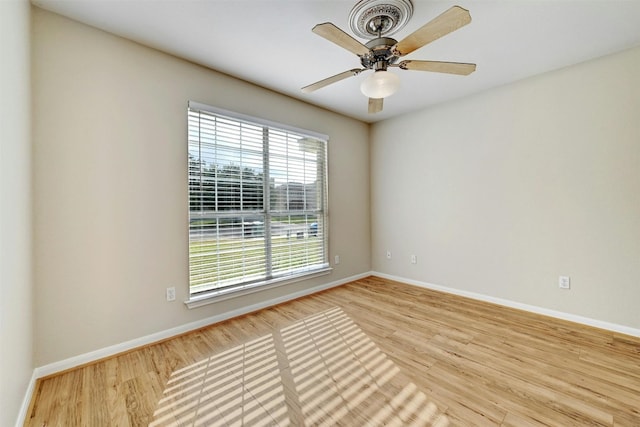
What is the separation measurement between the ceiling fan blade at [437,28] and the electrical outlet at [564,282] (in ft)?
8.88

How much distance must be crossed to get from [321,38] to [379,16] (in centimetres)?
55

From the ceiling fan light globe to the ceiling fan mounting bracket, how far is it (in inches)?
15.3

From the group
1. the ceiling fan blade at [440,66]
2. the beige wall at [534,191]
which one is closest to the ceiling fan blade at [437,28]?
the ceiling fan blade at [440,66]

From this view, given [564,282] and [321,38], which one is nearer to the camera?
[321,38]

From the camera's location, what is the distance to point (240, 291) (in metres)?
2.87

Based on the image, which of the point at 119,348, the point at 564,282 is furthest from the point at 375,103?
the point at 119,348

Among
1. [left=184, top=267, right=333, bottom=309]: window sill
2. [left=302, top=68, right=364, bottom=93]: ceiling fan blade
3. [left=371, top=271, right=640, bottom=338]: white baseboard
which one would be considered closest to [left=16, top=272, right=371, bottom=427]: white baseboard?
[left=184, top=267, right=333, bottom=309]: window sill

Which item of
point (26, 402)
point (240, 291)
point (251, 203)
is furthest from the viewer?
point (251, 203)

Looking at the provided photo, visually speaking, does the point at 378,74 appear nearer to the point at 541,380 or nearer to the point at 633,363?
the point at 541,380

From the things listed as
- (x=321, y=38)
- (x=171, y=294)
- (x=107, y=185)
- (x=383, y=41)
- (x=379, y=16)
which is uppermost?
(x=321, y=38)

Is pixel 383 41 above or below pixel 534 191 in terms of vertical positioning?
above

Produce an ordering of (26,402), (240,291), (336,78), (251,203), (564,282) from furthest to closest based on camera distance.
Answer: (251,203)
(240,291)
(564,282)
(336,78)
(26,402)

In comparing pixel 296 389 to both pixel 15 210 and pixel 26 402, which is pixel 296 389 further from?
pixel 15 210

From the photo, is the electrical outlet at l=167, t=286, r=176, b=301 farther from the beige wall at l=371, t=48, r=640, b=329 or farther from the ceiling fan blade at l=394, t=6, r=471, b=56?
the beige wall at l=371, t=48, r=640, b=329
